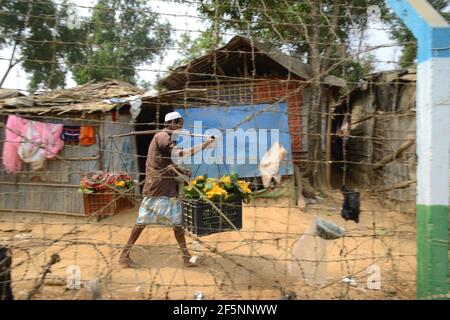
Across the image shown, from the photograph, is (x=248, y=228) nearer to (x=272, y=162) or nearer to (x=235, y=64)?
(x=272, y=162)

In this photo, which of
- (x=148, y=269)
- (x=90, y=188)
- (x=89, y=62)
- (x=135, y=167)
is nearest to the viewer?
(x=89, y=62)

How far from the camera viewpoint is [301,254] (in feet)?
11.1

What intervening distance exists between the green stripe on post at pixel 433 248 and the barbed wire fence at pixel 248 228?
0.19 meters

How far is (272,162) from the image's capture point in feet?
14.7

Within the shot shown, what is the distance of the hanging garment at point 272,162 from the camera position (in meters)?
4.60

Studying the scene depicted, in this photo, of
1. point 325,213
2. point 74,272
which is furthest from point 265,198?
point 74,272

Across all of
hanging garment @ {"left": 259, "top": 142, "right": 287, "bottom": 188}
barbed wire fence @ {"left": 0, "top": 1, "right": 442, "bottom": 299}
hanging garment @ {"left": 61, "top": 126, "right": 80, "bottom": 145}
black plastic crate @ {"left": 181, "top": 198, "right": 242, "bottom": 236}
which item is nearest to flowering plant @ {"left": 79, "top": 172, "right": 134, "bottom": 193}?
barbed wire fence @ {"left": 0, "top": 1, "right": 442, "bottom": 299}

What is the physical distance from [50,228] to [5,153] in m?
1.73

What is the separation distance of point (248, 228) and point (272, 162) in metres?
1.69

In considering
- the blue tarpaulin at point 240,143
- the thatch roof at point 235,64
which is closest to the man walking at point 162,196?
the thatch roof at point 235,64

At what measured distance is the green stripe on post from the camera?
104 inches

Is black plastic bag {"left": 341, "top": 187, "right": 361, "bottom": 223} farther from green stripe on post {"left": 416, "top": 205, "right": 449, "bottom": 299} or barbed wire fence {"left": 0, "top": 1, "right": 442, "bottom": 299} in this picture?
green stripe on post {"left": 416, "top": 205, "right": 449, "bottom": 299}

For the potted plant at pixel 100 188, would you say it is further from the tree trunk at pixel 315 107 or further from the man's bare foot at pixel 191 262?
the tree trunk at pixel 315 107

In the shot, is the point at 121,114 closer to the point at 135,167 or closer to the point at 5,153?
the point at 135,167
